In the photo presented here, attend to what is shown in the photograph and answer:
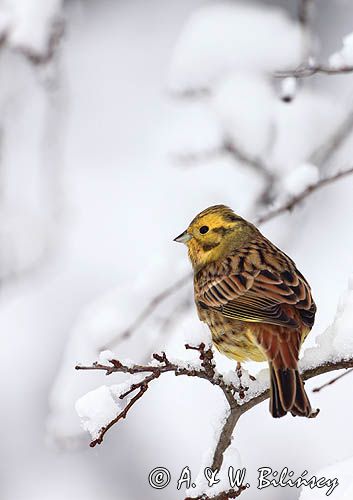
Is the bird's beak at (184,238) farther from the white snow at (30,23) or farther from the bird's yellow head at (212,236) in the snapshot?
the white snow at (30,23)

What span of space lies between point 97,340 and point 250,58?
2.16 m

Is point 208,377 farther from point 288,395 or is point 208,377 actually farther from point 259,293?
point 259,293

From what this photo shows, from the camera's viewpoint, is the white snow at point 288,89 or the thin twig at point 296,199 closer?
the white snow at point 288,89

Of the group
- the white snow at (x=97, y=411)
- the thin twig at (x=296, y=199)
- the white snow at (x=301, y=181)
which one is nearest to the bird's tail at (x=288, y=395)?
the white snow at (x=97, y=411)

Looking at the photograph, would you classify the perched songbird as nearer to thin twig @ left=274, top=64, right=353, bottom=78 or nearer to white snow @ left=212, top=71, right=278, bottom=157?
thin twig @ left=274, top=64, right=353, bottom=78

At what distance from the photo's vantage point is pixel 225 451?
116 inches

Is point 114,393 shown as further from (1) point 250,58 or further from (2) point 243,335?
(1) point 250,58

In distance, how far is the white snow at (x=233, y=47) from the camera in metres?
6.15

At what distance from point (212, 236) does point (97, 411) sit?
4.67 ft

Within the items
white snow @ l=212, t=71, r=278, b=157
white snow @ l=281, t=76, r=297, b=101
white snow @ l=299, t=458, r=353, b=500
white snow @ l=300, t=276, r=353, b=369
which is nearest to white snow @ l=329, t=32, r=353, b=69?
white snow @ l=281, t=76, r=297, b=101

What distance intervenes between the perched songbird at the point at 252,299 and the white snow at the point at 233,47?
2.16 metres

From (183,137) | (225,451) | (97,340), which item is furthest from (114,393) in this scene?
(183,137)

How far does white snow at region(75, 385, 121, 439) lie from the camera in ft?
9.13

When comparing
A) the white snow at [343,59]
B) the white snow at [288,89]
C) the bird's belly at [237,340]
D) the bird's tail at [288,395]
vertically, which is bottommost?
the bird's tail at [288,395]
